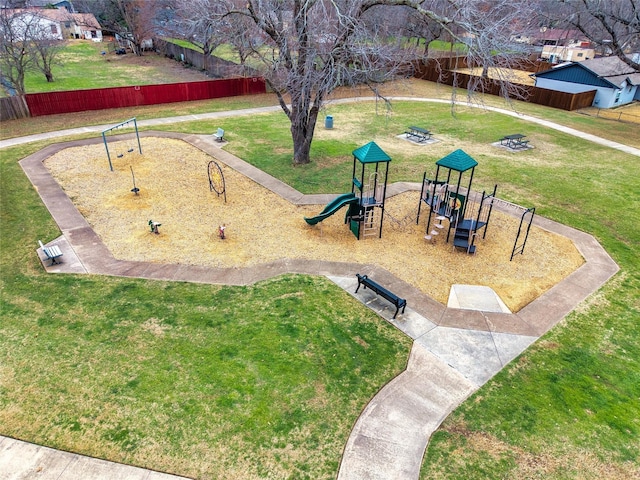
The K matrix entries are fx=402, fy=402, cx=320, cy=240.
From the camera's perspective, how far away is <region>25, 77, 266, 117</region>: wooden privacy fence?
25.6 m

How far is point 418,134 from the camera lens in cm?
2425

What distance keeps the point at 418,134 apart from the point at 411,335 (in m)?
17.5

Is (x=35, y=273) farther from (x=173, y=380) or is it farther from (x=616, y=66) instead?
(x=616, y=66)

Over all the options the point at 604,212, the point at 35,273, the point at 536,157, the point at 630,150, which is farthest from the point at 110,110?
the point at 630,150

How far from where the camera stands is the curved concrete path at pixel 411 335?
6855 mm

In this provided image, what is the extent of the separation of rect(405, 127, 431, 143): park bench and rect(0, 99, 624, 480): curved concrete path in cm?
1011

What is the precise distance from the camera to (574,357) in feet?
29.7

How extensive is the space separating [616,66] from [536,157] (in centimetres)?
2097

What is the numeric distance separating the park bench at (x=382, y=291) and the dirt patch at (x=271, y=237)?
1.50 metres

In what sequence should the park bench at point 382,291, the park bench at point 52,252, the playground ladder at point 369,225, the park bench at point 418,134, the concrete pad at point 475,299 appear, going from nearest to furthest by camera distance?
the park bench at point 382,291 → the concrete pad at point 475,299 → the park bench at point 52,252 → the playground ladder at point 369,225 → the park bench at point 418,134

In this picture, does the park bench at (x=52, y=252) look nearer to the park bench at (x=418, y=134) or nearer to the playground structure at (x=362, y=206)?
the playground structure at (x=362, y=206)

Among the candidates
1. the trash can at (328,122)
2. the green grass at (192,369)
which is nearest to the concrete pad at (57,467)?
the green grass at (192,369)

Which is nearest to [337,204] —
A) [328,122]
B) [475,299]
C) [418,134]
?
[475,299]

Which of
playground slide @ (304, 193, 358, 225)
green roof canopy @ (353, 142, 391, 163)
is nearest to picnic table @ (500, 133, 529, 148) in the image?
green roof canopy @ (353, 142, 391, 163)
